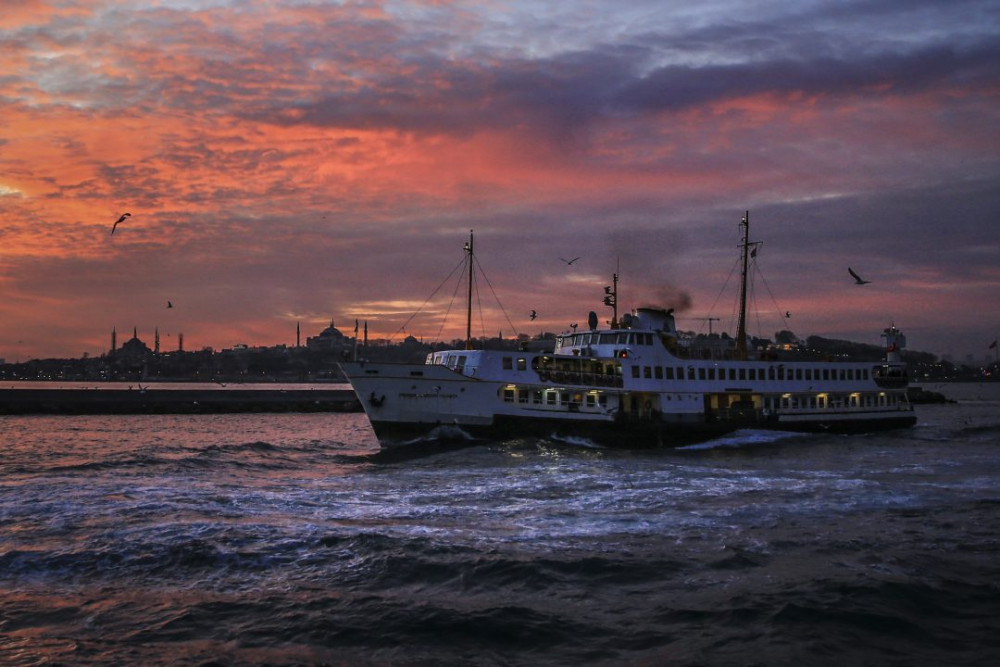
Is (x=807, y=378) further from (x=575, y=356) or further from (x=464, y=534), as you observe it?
(x=464, y=534)

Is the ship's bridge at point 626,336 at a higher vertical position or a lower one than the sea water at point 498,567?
higher

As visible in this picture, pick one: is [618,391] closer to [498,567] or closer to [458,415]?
[458,415]

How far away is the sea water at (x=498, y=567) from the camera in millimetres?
10812

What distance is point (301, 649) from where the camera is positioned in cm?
1059

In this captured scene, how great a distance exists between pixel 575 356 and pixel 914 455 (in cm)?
1816

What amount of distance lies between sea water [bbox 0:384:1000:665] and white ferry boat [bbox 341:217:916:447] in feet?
29.4

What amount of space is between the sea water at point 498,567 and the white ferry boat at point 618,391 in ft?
29.4

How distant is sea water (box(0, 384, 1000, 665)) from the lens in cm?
1081

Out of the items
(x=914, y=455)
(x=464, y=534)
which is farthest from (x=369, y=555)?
(x=914, y=455)

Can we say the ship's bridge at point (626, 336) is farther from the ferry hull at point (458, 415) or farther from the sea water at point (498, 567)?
the sea water at point (498, 567)

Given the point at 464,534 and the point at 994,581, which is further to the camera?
the point at 464,534

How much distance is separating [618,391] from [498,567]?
2852 centimetres

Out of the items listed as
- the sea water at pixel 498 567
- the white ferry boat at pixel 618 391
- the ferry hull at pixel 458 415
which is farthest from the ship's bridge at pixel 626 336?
the sea water at pixel 498 567

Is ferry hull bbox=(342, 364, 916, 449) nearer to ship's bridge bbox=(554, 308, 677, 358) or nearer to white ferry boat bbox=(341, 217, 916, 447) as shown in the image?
white ferry boat bbox=(341, 217, 916, 447)
